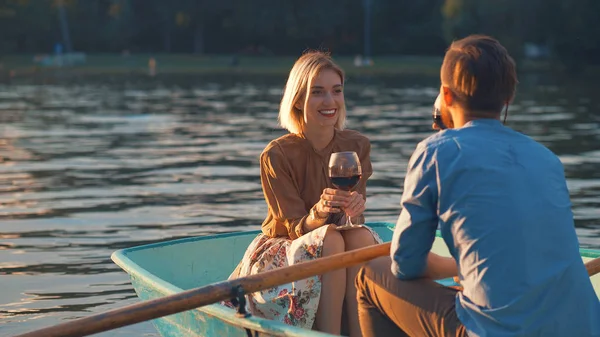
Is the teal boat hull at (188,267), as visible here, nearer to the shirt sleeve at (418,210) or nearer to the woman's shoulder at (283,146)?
the woman's shoulder at (283,146)

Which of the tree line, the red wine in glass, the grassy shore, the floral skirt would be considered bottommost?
the grassy shore

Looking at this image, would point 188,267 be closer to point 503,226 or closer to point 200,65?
point 503,226

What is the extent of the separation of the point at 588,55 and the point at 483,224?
216 feet

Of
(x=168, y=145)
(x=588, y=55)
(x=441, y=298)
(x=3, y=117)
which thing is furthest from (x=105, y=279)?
(x=588, y=55)

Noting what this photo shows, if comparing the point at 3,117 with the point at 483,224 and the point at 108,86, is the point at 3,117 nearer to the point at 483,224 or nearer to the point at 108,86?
the point at 108,86

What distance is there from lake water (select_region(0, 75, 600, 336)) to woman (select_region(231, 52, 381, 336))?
187cm

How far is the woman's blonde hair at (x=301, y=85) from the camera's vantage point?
20.6 ft

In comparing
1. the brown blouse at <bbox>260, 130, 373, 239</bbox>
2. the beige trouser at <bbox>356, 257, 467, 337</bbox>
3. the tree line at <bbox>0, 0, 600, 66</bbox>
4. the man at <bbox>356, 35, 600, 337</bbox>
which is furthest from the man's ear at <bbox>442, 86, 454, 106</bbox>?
the tree line at <bbox>0, 0, 600, 66</bbox>

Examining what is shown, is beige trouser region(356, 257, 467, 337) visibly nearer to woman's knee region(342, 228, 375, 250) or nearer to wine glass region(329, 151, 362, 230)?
wine glass region(329, 151, 362, 230)

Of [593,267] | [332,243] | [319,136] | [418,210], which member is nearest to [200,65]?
[319,136]

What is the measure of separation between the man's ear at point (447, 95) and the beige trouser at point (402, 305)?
69 centimetres

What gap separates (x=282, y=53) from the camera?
8406 centimetres

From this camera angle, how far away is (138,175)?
16.5 meters

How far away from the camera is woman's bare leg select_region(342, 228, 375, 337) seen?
19.3ft
